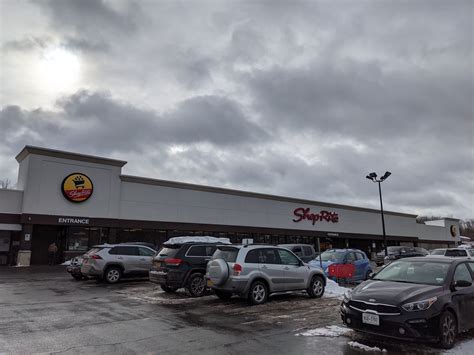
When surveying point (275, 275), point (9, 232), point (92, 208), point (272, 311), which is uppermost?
point (92, 208)

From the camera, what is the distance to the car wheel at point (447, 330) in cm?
667

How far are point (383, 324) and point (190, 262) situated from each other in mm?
7909

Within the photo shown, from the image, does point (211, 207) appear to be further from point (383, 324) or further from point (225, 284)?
point (383, 324)

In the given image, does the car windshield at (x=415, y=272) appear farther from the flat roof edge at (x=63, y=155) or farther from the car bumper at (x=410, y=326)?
the flat roof edge at (x=63, y=155)

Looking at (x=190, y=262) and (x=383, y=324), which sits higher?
(x=190, y=262)

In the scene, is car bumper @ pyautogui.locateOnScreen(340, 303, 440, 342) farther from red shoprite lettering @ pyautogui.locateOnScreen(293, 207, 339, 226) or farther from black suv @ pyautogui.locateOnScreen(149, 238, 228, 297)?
red shoprite lettering @ pyautogui.locateOnScreen(293, 207, 339, 226)

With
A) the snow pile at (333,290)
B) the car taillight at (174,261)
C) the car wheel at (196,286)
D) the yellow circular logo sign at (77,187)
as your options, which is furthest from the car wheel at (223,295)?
the yellow circular logo sign at (77,187)

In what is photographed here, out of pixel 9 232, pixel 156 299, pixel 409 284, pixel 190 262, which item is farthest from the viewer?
pixel 9 232

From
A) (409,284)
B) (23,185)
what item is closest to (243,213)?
(23,185)

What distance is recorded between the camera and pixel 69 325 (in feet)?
28.0

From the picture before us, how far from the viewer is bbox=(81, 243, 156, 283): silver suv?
16922 mm

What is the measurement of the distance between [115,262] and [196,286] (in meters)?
5.60

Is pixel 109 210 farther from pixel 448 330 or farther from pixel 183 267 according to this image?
pixel 448 330

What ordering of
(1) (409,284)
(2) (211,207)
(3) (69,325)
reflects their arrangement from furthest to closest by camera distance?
(2) (211,207) < (3) (69,325) < (1) (409,284)
